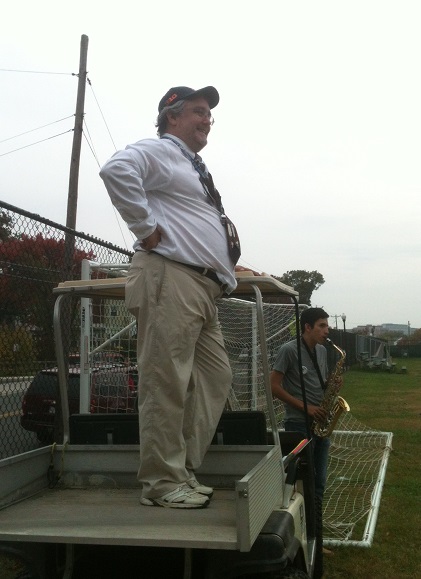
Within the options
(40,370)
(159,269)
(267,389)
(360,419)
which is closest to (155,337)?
A: (159,269)

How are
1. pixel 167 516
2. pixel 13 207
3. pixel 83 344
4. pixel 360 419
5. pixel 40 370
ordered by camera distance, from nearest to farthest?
pixel 167 516
pixel 13 207
pixel 40 370
pixel 83 344
pixel 360 419

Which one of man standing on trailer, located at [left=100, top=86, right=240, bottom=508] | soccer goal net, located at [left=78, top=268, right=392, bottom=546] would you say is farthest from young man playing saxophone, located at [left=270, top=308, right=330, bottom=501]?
man standing on trailer, located at [left=100, top=86, right=240, bottom=508]

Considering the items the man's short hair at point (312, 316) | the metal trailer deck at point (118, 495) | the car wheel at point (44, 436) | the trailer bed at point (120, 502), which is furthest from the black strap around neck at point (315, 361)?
the trailer bed at point (120, 502)

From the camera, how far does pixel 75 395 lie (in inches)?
243

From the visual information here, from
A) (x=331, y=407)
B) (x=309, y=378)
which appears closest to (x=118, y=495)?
(x=309, y=378)

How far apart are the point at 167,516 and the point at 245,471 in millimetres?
719

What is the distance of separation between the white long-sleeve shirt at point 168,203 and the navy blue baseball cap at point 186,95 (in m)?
0.24

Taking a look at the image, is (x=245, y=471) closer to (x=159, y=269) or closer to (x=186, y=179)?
(x=159, y=269)

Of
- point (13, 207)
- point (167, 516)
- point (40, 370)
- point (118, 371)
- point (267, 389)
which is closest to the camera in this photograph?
point (167, 516)

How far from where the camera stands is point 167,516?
3.23 metres

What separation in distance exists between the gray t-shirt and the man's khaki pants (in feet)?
7.79

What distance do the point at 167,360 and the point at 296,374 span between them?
2.92 meters

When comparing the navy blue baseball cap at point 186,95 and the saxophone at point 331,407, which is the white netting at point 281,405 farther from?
the navy blue baseball cap at point 186,95

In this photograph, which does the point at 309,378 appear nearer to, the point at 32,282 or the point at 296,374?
the point at 296,374
